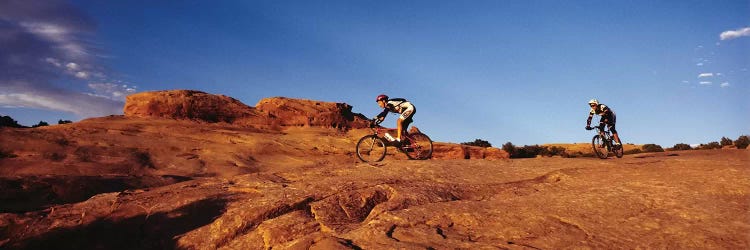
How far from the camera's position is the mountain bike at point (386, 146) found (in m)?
15.0

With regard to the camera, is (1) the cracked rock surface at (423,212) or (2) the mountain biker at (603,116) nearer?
(1) the cracked rock surface at (423,212)

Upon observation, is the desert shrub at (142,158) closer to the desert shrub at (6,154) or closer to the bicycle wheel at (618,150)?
the desert shrub at (6,154)

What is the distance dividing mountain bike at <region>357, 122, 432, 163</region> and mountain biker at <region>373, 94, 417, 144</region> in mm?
395

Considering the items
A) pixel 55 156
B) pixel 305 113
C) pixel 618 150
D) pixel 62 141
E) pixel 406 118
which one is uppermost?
pixel 305 113

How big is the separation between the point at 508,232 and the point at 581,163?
6.35 metres

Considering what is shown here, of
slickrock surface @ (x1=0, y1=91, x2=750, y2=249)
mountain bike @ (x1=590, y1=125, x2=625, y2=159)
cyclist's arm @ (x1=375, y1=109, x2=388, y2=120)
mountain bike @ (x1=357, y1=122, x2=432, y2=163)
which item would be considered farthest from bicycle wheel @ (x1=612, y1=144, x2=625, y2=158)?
cyclist's arm @ (x1=375, y1=109, x2=388, y2=120)

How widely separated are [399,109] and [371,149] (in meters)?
1.61

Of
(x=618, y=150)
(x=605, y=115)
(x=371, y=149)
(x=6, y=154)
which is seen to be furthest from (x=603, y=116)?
(x=6, y=154)

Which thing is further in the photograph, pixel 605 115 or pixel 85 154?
pixel 85 154

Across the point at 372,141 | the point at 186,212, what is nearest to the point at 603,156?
the point at 372,141

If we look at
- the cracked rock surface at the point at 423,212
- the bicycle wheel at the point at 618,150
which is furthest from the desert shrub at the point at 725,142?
the cracked rock surface at the point at 423,212

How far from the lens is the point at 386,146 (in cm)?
1545

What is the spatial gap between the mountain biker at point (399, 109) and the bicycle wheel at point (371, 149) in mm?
697

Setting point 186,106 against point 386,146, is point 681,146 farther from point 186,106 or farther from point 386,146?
point 186,106
